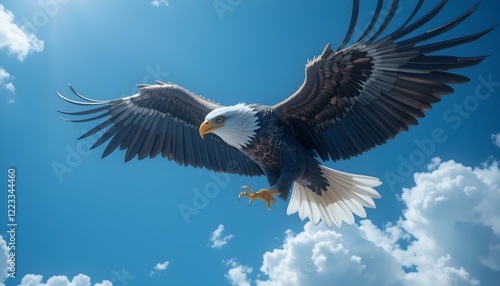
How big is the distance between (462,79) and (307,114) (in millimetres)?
1287

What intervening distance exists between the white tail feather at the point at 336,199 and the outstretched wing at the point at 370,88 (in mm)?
294

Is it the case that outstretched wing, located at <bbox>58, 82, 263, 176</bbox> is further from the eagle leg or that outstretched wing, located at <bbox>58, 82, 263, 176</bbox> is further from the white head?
the eagle leg

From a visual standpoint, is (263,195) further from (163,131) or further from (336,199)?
(163,131)

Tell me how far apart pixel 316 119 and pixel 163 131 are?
1.74 metres

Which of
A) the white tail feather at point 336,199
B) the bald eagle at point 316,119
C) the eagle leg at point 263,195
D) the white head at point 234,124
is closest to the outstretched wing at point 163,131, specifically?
the bald eagle at point 316,119

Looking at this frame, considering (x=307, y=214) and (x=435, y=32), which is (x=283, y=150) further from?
(x=435, y=32)

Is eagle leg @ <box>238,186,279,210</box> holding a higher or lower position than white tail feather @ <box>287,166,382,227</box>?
lower

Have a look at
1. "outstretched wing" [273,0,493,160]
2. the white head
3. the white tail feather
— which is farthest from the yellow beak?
the white tail feather

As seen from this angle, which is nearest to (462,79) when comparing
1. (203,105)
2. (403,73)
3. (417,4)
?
(403,73)

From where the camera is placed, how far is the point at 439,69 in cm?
343

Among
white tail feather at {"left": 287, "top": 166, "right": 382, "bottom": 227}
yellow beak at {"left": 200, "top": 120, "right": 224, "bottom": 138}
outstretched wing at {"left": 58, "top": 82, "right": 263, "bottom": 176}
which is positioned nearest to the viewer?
yellow beak at {"left": 200, "top": 120, "right": 224, "bottom": 138}

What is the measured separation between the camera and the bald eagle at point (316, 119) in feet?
11.4

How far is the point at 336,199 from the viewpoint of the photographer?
4391mm

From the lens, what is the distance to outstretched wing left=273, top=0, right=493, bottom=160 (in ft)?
11.1
